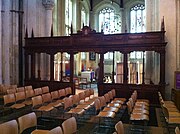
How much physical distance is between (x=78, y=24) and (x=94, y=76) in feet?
19.8

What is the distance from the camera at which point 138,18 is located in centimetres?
2484

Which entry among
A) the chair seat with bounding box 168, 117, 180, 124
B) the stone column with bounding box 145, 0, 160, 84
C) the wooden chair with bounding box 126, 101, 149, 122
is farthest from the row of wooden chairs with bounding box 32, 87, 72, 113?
the stone column with bounding box 145, 0, 160, 84

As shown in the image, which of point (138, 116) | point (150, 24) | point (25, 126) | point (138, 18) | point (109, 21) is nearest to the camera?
point (25, 126)

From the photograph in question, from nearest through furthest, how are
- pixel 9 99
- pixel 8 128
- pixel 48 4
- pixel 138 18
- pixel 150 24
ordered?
pixel 8 128 → pixel 9 99 → pixel 150 24 → pixel 48 4 → pixel 138 18

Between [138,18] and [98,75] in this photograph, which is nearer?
[98,75]

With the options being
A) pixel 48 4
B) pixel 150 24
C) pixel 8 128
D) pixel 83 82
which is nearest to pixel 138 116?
pixel 8 128

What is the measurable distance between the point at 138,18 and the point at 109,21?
356 cm

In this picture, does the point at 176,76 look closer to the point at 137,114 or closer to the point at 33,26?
the point at 137,114

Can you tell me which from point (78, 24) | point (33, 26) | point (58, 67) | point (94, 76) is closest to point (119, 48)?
point (33, 26)

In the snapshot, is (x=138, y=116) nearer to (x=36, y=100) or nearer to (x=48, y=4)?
(x=36, y=100)

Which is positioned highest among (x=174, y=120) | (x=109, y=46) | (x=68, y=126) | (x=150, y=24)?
(x=150, y=24)

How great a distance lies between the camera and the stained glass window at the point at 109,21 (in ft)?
85.9

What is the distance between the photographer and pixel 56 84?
1177cm

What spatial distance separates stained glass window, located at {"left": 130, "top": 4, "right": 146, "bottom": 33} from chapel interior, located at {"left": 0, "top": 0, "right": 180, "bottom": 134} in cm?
1129
